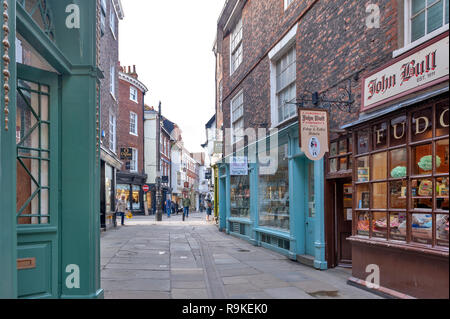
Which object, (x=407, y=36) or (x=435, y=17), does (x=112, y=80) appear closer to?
(x=407, y=36)

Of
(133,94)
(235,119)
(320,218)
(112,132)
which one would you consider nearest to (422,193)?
(320,218)

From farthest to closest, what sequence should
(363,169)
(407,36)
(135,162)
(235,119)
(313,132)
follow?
(135,162) < (235,119) < (313,132) < (363,169) < (407,36)

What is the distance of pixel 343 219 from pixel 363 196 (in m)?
2.01

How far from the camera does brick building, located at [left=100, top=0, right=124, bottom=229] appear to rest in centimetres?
1738

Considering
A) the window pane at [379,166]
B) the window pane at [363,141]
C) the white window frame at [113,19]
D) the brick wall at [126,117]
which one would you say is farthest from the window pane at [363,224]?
the brick wall at [126,117]

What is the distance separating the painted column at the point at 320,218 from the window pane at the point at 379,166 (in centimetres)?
222

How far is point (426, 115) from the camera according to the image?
5449mm

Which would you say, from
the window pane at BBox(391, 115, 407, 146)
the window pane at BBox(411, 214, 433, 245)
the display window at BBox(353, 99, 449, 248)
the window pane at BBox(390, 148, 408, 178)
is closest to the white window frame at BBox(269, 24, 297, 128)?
the display window at BBox(353, 99, 449, 248)

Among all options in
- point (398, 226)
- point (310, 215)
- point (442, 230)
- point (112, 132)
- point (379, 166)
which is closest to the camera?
point (442, 230)

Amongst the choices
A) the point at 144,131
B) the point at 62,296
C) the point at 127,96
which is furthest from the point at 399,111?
the point at 144,131

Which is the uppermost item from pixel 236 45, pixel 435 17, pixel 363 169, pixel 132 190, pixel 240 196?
pixel 236 45

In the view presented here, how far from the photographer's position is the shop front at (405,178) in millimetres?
5129

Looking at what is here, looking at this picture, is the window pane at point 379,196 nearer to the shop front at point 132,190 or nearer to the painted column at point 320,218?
the painted column at point 320,218

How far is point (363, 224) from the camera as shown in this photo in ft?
22.9
